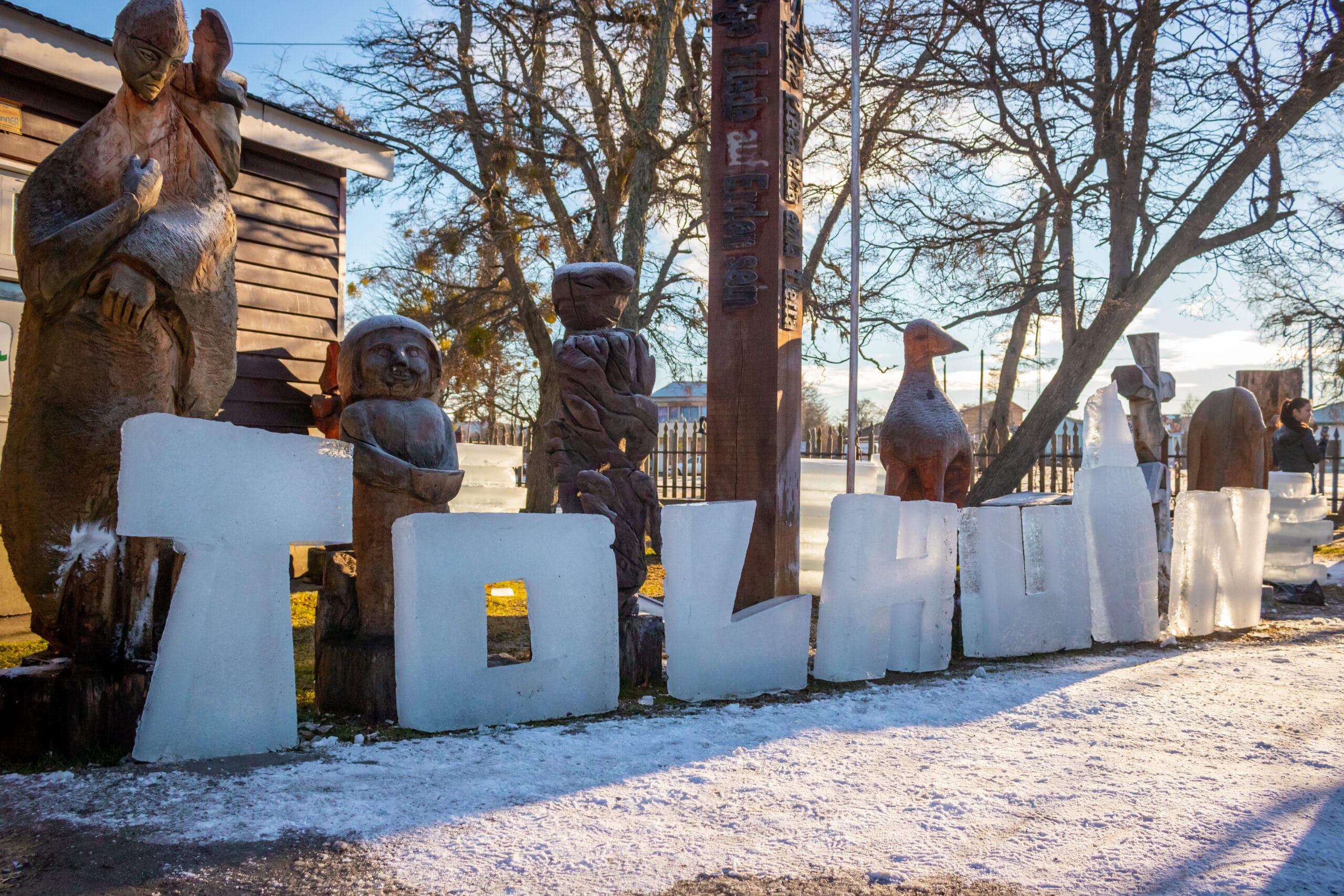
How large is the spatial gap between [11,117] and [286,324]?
2346 mm

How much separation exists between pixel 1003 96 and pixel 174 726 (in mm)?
10647

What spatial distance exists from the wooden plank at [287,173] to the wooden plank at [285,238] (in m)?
0.38

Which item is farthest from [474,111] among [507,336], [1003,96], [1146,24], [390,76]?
[1146,24]

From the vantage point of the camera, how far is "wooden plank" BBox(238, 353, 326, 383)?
7.15m

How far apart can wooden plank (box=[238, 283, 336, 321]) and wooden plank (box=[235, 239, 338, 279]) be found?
0.19 meters

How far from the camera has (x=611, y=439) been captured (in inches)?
166

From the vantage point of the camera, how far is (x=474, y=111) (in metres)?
11.8

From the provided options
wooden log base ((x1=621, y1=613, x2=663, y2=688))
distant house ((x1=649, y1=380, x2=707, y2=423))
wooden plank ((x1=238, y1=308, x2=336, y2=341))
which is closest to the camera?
wooden log base ((x1=621, y1=613, x2=663, y2=688))

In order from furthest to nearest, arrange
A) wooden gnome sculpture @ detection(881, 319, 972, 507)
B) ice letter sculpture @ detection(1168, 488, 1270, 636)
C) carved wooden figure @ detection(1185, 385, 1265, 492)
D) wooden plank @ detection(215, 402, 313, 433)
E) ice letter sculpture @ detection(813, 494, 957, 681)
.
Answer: carved wooden figure @ detection(1185, 385, 1265, 492) < wooden plank @ detection(215, 402, 313, 433) < wooden gnome sculpture @ detection(881, 319, 972, 507) < ice letter sculpture @ detection(1168, 488, 1270, 636) < ice letter sculpture @ detection(813, 494, 957, 681)

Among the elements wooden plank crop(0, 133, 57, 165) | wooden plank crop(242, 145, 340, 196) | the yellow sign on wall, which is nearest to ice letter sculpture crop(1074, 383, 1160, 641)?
wooden plank crop(242, 145, 340, 196)

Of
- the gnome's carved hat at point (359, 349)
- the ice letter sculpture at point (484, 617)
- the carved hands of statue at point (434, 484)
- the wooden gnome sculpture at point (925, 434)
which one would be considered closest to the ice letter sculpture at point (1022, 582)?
the wooden gnome sculpture at point (925, 434)

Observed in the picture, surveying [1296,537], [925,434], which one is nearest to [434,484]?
[925,434]

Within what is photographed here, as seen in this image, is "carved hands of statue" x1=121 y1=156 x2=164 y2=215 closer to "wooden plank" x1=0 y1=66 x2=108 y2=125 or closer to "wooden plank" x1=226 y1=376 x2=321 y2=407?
"wooden plank" x1=0 y1=66 x2=108 y2=125

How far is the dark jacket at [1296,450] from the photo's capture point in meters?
10.8
